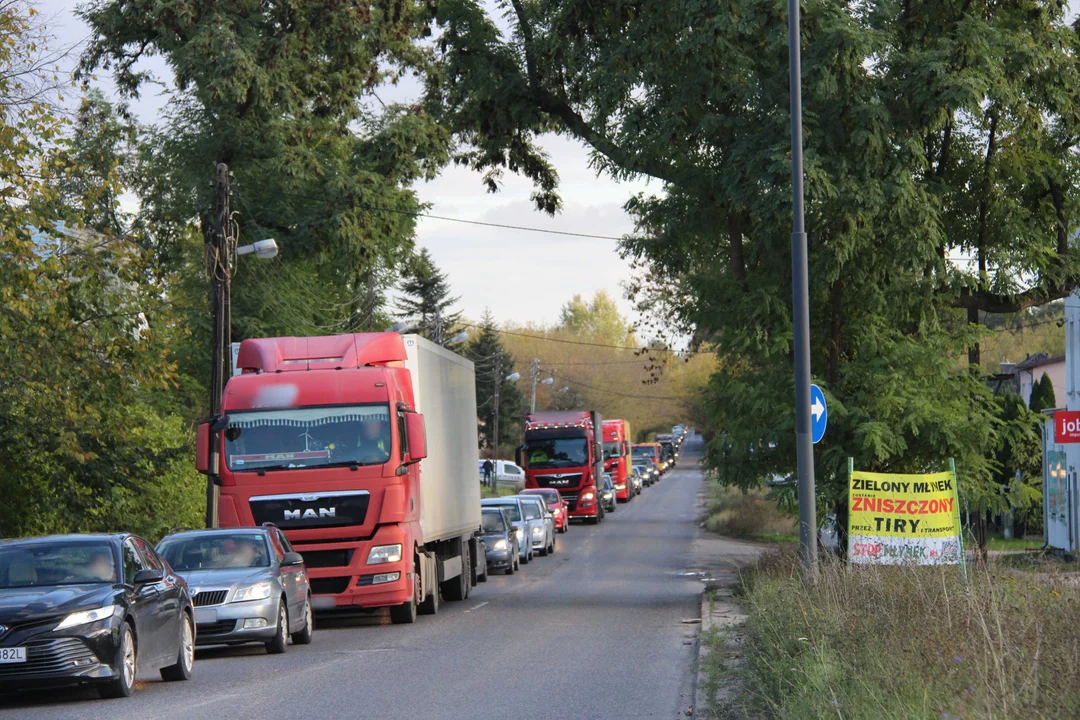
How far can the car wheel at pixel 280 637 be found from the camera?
54.1 ft

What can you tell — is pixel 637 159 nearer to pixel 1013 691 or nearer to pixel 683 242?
pixel 683 242

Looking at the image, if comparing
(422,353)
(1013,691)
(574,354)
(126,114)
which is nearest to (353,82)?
(126,114)

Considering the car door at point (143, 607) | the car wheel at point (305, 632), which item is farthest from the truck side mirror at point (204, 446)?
the car door at point (143, 607)

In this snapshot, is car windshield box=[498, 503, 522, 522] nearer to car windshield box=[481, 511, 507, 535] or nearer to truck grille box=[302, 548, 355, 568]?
car windshield box=[481, 511, 507, 535]

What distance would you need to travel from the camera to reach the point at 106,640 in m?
12.0

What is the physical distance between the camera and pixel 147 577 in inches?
501

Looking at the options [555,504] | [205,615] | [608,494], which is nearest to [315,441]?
[205,615]

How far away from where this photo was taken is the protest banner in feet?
59.9

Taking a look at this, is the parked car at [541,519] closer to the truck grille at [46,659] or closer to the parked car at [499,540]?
the parked car at [499,540]

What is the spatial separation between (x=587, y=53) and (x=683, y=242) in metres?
3.70

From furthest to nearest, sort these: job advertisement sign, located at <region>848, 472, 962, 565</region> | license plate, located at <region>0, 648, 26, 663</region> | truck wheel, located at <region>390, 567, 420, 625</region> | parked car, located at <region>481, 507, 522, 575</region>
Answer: parked car, located at <region>481, 507, 522, 575</region> < truck wheel, located at <region>390, 567, 420, 625</region> < job advertisement sign, located at <region>848, 472, 962, 565</region> < license plate, located at <region>0, 648, 26, 663</region>

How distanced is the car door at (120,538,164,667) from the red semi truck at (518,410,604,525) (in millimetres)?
39059

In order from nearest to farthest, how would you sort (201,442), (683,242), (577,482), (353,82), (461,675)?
(461,675) → (201,442) → (683,242) → (353,82) → (577,482)

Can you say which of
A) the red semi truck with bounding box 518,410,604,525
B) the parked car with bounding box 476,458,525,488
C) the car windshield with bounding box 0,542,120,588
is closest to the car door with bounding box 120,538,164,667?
the car windshield with bounding box 0,542,120,588
